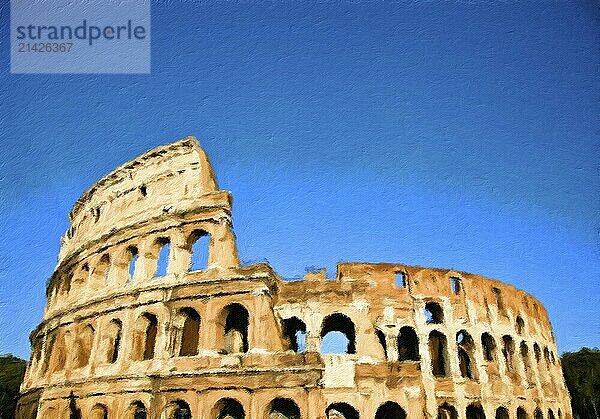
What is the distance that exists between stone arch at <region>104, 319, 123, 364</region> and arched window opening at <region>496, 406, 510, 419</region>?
15913 millimetres

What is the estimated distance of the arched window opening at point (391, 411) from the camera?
609 inches

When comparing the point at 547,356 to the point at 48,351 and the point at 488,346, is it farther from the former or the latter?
the point at 48,351

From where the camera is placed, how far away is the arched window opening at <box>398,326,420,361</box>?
756 inches

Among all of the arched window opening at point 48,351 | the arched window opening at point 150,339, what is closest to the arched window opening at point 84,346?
the arched window opening at point 48,351

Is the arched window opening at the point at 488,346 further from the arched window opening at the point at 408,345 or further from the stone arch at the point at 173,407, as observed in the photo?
the stone arch at the point at 173,407

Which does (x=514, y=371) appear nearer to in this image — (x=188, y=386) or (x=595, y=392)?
(x=188, y=386)

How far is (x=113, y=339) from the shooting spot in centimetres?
1744

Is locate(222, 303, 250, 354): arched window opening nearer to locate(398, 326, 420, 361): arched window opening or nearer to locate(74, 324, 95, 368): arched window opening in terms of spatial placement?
locate(74, 324, 95, 368): arched window opening

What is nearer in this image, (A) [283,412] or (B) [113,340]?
(A) [283,412]

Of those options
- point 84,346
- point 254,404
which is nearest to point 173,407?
point 254,404

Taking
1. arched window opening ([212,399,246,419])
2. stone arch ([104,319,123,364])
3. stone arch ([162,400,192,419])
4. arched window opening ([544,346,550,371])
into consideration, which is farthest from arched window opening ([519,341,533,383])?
stone arch ([104,319,123,364])

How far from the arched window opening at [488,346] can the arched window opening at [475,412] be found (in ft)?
8.02

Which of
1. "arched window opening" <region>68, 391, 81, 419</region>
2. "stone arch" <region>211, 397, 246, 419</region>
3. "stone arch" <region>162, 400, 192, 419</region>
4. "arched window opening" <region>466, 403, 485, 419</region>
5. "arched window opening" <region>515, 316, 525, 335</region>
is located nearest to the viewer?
"stone arch" <region>211, 397, 246, 419</region>

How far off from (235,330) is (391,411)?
6.52 meters
